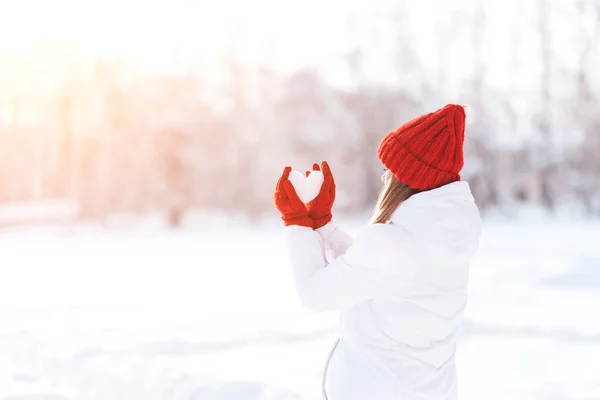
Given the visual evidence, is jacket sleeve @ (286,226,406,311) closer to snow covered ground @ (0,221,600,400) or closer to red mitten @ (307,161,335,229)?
red mitten @ (307,161,335,229)

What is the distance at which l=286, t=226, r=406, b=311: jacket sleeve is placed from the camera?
1.03m

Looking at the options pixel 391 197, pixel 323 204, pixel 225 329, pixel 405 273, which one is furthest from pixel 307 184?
pixel 225 329

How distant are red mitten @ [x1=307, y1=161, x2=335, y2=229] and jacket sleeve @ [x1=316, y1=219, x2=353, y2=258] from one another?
0.02 metres

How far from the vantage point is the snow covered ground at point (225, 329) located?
2.51 m

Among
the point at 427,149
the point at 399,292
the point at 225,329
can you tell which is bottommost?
the point at 225,329

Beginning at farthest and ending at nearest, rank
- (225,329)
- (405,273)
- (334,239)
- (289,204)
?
(225,329)
(334,239)
(289,204)
(405,273)

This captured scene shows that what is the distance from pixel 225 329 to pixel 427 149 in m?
2.80

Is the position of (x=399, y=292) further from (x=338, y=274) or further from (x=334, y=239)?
(x=334, y=239)

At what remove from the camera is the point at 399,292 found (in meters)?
1.05

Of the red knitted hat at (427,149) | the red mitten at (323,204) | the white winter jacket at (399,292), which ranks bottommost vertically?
the white winter jacket at (399,292)

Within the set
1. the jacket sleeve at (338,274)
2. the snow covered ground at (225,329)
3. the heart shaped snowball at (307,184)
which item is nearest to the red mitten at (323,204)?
the heart shaped snowball at (307,184)

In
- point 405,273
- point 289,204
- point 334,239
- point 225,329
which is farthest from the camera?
point 225,329

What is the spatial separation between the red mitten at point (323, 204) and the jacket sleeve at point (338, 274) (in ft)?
0.39

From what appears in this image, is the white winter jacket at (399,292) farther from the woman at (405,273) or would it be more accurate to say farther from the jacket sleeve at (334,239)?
the jacket sleeve at (334,239)
